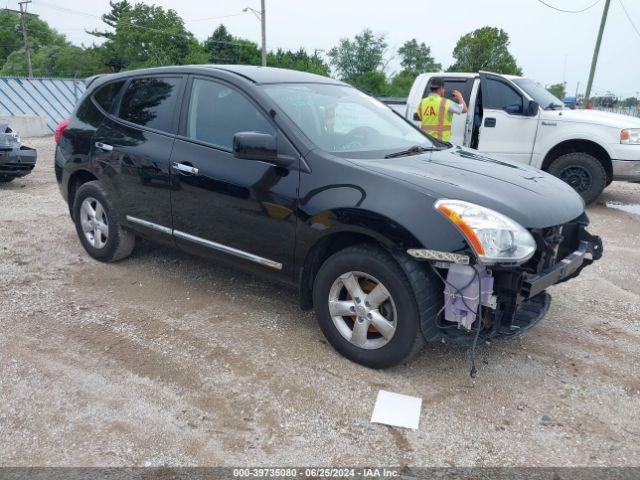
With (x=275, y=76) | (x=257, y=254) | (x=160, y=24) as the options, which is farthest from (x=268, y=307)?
(x=160, y=24)

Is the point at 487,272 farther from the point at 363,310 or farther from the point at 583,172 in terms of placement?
the point at 583,172

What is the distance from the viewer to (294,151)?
11.4 ft

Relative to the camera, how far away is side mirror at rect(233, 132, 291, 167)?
3.34 meters

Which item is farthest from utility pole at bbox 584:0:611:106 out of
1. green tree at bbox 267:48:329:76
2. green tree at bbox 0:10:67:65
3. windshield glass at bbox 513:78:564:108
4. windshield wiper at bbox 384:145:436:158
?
green tree at bbox 0:10:67:65

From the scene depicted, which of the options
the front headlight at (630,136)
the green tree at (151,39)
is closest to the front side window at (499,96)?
the front headlight at (630,136)

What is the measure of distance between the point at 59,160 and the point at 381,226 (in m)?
3.73

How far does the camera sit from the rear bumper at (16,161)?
8632 millimetres

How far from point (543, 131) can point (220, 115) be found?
5.87m

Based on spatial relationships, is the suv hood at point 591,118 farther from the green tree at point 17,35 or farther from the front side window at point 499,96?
the green tree at point 17,35

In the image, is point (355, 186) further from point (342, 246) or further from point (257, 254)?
point (257, 254)

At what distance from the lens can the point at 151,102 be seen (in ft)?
14.7

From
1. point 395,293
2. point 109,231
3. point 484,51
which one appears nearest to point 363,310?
point 395,293

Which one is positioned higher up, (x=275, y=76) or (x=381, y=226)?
(x=275, y=76)

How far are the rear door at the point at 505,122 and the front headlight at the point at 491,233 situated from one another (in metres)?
5.65
